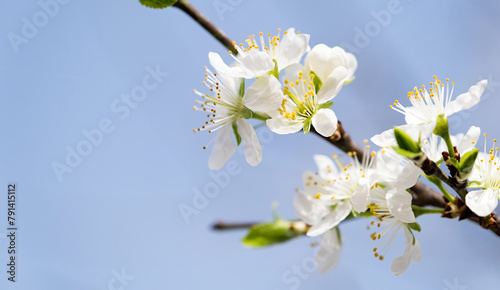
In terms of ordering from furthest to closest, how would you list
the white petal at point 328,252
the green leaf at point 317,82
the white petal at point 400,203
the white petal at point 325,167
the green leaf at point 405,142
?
the white petal at point 325,167 < the white petal at point 328,252 < the green leaf at point 317,82 < the white petal at point 400,203 < the green leaf at point 405,142

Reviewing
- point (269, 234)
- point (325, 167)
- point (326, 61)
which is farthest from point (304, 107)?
point (269, 234)

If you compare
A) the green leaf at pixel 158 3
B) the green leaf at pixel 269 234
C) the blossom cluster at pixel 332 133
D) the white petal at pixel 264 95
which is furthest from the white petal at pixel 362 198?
the green leaf at pixel 158 3

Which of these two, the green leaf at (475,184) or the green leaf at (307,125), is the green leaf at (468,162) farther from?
the green leaf at (307,125)

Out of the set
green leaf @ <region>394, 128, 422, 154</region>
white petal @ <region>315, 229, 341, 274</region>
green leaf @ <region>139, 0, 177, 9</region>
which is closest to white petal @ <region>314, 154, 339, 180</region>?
white petal @ <region>315, 229, 341, 274</region>

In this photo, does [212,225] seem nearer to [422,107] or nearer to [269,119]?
[269,119]

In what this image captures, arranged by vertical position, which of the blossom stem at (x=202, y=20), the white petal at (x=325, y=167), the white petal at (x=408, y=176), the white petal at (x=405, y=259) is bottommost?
the white petal at (x=405, y=259)

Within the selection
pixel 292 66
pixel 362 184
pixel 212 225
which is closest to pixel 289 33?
pixel 292 66
